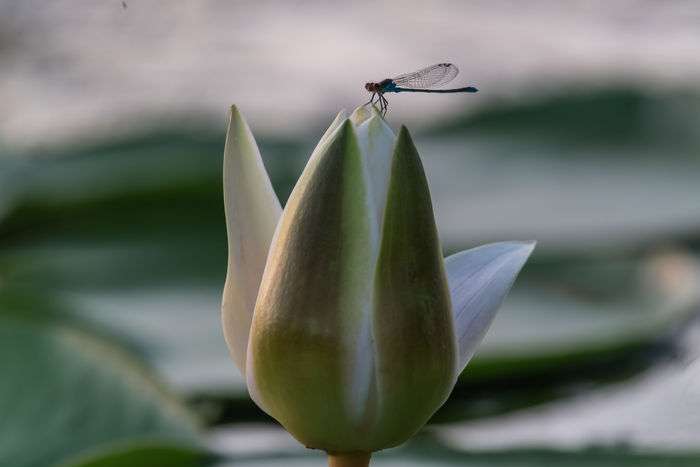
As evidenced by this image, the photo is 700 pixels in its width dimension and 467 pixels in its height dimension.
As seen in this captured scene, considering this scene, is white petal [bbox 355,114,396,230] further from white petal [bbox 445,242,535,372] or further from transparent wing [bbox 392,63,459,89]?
transparent wing [bbox 392,63,459,89]

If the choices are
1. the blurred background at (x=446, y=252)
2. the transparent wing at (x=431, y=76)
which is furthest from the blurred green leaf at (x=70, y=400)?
the transparent wing at (x=431, y=76)

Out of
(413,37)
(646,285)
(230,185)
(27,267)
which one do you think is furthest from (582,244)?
(413,37)

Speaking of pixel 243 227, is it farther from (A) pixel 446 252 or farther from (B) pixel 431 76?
(A) pixel 446 252

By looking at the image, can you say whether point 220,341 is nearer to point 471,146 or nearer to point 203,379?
point 203,379

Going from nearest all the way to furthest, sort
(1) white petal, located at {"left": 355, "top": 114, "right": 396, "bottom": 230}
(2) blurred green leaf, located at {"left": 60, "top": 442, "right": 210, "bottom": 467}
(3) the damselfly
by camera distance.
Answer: (1) white petal, located at {"left": 355, "top": 114, "right": 396, "bottom": 230}
(3) the damselfly
(2) blurred green leaf, located at {"left": 60, "top": 442, "right": 210, "bottom": 467}

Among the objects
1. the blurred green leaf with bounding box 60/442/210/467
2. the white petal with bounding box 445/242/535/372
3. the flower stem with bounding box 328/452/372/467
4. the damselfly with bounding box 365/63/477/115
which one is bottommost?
the blurred green leaf with bounding box 60/442/210/467

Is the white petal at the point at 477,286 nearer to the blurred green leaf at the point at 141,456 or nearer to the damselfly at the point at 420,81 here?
the damselfly at the point at 420,81

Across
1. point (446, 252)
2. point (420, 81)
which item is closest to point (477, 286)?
point (420, 81)

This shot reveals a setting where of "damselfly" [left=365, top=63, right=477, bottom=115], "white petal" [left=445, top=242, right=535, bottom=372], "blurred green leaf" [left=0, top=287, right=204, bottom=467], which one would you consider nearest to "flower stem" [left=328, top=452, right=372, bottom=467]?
"white petal" [left=445, top=242, right=535, bottom=372]
